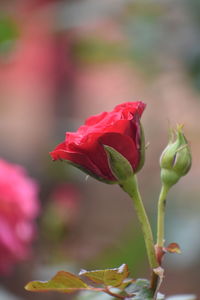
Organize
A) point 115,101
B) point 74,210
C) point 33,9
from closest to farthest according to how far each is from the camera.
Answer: point 74,210, point 33,9, point 115,101

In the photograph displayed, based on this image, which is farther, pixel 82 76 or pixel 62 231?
pixel 82 76

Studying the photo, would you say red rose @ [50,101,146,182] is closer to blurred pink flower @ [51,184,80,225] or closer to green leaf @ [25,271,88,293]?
green leaf @ [25,271,88,293]

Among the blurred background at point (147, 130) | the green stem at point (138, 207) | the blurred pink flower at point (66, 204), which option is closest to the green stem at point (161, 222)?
the green stem at point (138, 207)

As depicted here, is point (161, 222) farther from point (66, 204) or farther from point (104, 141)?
point (66, 204)

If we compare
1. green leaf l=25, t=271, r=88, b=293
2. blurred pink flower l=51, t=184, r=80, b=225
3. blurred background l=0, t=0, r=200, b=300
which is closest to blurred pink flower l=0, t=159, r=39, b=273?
blurred background l=0, t=0, r=200, b=300

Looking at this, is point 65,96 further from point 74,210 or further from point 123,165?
point 123,165

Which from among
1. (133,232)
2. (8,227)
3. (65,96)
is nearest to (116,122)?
(8,227)
